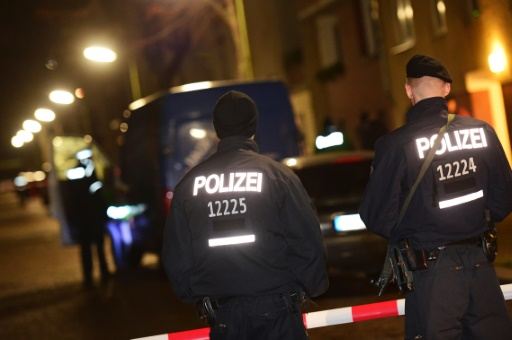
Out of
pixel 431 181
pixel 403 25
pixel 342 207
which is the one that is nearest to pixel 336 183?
pixel 342 207

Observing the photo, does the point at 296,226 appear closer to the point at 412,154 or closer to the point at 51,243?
the point at 412,154

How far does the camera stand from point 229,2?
29.0 metres

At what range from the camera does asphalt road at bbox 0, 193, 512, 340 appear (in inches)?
416

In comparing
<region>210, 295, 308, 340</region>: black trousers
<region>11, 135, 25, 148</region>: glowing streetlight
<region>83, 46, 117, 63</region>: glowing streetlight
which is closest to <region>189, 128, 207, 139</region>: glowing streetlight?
<region>210, 295, 308, 340</region>: black trousers

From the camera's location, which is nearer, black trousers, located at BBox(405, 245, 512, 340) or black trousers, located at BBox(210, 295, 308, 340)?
black trousers, located at BBox(210, 295, 308, 340)

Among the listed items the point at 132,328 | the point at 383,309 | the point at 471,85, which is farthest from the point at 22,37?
Answer: the point at 383,309

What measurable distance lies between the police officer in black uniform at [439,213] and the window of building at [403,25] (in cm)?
1928

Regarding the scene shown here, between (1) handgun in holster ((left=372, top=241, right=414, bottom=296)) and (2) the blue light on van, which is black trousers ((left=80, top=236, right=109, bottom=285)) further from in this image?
(1) handgun in holster ((left=372, top=241, right=414, bottom=296))

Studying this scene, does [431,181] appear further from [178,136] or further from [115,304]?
[178,136]

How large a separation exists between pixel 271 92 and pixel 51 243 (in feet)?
41.2

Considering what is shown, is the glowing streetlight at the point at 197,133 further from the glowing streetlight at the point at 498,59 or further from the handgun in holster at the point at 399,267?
the handgun in holster at the point at 399,267

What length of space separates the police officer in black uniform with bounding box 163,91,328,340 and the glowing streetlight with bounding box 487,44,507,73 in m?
15.6

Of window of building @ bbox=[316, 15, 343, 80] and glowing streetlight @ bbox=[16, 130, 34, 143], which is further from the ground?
glowing streetlight @ bbox=[16, 130, 34, 143]

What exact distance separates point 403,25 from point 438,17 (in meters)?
1.88
